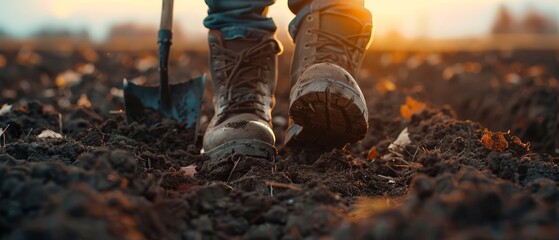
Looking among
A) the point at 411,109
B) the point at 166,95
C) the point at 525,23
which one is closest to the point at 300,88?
the point at 166,95

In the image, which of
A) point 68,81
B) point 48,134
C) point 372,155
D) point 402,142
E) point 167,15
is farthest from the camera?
point 68,81

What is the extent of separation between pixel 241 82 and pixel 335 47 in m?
0.49

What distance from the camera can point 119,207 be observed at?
4.92 feet

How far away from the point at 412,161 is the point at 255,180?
87cm

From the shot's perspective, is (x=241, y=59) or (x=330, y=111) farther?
(x=241, y=59)

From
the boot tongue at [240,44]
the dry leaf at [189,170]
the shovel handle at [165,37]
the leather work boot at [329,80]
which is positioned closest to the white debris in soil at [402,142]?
the leather work boot at [329,80]

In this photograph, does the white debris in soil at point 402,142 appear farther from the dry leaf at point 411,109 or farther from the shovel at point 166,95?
the shovel at point 166,95

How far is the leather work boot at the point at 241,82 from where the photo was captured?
2.95 meters

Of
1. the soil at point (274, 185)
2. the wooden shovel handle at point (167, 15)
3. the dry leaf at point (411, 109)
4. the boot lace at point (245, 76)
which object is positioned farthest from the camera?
the dry leaf at point (411, 109)

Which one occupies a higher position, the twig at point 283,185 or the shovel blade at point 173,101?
the twig at point 283,185

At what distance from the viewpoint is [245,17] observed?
3035mm

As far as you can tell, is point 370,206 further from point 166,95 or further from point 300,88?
point 166,95

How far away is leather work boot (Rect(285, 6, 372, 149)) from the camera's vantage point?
251 centimetres

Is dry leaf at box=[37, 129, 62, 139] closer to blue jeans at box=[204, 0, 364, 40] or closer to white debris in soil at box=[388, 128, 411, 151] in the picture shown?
blue jeans at box=[204, 0, 364, 40]
